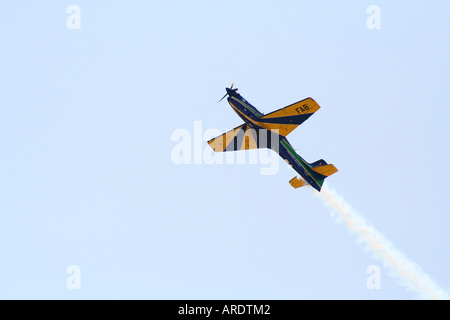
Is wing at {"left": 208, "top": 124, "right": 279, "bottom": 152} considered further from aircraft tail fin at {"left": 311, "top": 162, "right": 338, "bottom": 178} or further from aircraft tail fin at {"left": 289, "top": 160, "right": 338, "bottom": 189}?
aircraft tail fin at {"left": 311, "top": 162, "right": 338, "bottom": 178}

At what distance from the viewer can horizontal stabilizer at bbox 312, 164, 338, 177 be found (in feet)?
201

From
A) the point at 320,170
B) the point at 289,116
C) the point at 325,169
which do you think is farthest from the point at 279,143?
the point at 325,169

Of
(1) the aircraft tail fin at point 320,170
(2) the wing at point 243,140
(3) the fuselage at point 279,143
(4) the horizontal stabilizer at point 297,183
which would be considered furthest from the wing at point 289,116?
(4) the horizontal stabilizer at point 297,183

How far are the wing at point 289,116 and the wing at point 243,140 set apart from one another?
822 millimetres

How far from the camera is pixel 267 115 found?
59.7 meters

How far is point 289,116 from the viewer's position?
5984 cm

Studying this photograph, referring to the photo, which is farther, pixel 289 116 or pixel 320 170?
pixel 320 170

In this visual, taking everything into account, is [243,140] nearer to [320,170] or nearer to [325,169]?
[320,170]

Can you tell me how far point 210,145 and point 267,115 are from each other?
6111mm

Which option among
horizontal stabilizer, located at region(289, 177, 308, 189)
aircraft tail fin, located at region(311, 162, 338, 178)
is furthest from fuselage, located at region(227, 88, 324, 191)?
horizontal stabilizer, located at region(289, 177, 308, 189)

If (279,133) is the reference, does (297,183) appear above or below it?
below

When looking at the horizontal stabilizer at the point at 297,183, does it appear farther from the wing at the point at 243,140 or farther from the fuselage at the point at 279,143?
the wing at the point at 243,140

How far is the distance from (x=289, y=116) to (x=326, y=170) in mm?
5203
